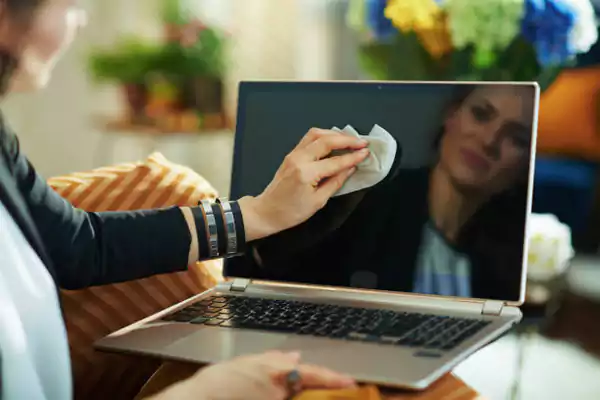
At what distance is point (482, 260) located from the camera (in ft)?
3.09

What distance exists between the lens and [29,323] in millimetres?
761

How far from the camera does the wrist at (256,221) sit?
999 mm

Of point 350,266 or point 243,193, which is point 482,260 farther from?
point 243,193

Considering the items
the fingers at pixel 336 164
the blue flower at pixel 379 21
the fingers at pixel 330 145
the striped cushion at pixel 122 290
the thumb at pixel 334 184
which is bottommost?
the striped cushion at pixel 122 290

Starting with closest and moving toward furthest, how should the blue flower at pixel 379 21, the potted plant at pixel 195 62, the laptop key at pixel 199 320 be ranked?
the laptop key at pixel 199 320
the blue flower at pixel 379 21
the potted plant at pixel 195 62

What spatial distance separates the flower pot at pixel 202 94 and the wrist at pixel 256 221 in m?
2.29

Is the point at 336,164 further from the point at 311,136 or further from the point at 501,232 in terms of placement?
the point at 501,232

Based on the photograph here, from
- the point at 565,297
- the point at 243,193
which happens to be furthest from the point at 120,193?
the point at 565,297

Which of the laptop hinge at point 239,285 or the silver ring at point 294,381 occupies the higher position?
the silver ring at point 294,381

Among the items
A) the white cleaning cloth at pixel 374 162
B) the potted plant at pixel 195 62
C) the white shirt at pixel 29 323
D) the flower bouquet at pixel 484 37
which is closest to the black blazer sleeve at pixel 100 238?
the white shirt at pixel 29 323

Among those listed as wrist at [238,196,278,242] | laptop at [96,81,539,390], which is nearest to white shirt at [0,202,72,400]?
laptop at [96,81,539,390]

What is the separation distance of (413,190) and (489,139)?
0.12 meters

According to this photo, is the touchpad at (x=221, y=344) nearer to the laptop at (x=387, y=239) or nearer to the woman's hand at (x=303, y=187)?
the laptop at (x=387, y=239)

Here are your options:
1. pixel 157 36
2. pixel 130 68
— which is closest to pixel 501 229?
pixel 130 68
